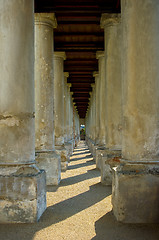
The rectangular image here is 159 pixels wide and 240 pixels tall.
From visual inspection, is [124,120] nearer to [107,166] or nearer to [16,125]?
[16,125]

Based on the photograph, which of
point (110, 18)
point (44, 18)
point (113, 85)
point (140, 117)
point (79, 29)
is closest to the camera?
point (140, 117)

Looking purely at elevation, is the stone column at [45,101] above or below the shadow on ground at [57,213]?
above

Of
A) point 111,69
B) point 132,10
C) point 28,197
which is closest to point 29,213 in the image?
point 28,197

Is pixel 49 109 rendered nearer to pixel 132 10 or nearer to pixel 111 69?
pixel 111 69

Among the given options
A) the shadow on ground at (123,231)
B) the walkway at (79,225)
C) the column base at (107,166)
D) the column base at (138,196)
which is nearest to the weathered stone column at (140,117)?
the column base at (138,196)

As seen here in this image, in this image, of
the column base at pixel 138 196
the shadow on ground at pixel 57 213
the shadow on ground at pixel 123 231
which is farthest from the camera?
the column base at pixel 138 196

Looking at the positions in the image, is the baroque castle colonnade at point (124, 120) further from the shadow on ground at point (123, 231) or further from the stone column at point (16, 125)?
the shadow on ground at point (123, 231)

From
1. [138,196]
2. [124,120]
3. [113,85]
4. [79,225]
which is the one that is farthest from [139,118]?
[113,85]

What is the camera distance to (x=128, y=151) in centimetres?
552

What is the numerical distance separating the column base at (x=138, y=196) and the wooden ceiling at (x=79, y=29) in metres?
6.57

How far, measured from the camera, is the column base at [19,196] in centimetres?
511

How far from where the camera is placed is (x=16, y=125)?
539 centimetres

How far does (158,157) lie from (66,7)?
23.1 ft

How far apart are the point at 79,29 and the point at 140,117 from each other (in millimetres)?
8651
